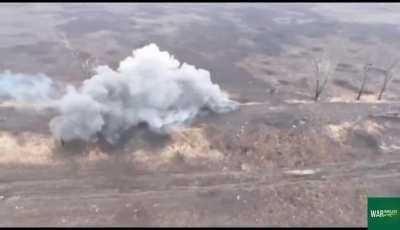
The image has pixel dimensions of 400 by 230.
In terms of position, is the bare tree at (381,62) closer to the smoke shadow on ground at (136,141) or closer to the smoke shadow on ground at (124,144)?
the smoke shadow on ground at (136,141)

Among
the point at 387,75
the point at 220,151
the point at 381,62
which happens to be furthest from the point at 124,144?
the point at 381,62

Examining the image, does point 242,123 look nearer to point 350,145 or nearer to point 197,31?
point 350,145

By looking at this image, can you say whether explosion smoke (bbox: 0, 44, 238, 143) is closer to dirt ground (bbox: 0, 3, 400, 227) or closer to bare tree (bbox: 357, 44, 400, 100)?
dirt ground (bbox: 0, 3, 400, 227)

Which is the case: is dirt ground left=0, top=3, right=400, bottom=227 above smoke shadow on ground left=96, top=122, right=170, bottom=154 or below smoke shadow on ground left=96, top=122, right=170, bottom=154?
below

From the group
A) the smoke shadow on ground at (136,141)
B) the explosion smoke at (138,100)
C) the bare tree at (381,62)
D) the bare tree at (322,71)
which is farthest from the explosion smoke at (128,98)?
the bare tree at (381,62)

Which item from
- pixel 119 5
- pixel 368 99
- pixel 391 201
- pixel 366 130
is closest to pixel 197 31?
pixel 119 5

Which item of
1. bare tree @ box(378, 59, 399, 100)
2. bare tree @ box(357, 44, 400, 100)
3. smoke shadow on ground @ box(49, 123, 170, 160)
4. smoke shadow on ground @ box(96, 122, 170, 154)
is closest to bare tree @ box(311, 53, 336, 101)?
bare tree @ box(357, 44, 400, 100)

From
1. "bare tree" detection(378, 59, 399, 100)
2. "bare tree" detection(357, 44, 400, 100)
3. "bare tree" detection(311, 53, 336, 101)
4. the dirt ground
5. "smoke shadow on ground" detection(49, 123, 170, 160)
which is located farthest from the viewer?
"bare tree" detection(357, 44, 400, 100)

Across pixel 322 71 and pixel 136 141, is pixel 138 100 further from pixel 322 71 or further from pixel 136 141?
pixel 322 71

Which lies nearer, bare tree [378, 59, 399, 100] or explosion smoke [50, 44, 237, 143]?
explosion smoke [50, 44, 237, 143]

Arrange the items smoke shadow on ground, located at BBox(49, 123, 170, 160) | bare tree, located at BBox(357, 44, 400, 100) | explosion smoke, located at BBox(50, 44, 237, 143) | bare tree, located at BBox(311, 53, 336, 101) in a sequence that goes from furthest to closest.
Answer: bare tree, located at BBox(357, 44, 400, 100) < bare tree, located at BBox(311, 53, 336, 101) < explosion smoke, located at BBox(50, 44, 237, 143) < smoke shadow on ground, located at BBox(49, 123, 170, 160)
